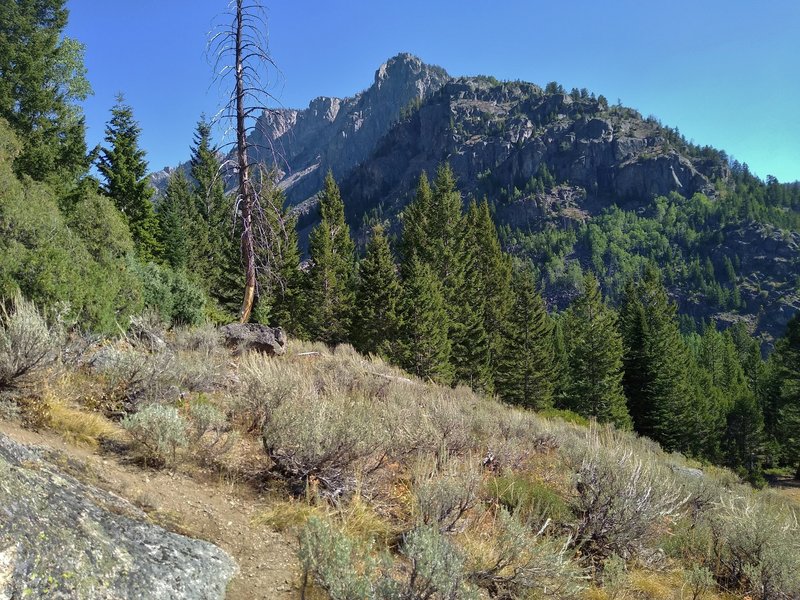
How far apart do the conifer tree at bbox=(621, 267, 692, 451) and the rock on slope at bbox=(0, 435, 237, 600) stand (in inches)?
1597

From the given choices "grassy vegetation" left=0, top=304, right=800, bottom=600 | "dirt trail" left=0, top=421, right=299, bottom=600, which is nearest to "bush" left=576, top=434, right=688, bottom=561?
"grassy vegetation" left=0, top=304, right=800, bottom=600

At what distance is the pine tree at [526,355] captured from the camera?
34688mm

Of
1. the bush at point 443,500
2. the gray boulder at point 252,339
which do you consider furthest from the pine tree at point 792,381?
the bush at point 443,500

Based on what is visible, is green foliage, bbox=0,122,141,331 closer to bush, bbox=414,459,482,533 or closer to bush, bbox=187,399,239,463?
bush, bbox=187,399,239,463

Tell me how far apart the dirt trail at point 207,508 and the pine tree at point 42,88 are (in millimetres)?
21385

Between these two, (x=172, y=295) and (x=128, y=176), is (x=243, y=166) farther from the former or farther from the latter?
(x=128, y=176)

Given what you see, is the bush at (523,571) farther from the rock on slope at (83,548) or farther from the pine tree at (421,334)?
the pine tree at (421,334)

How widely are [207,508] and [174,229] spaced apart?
33.2m

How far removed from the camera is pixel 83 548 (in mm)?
2303

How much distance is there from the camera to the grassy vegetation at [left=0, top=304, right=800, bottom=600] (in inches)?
128

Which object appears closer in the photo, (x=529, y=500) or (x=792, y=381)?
(x=529, y=500)

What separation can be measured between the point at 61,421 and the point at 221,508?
1.69 metres

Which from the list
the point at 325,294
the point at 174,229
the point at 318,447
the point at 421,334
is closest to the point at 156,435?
the point at 318,447

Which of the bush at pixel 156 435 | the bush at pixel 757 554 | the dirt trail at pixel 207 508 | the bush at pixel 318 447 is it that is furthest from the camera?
the bush at pixel 757 554
